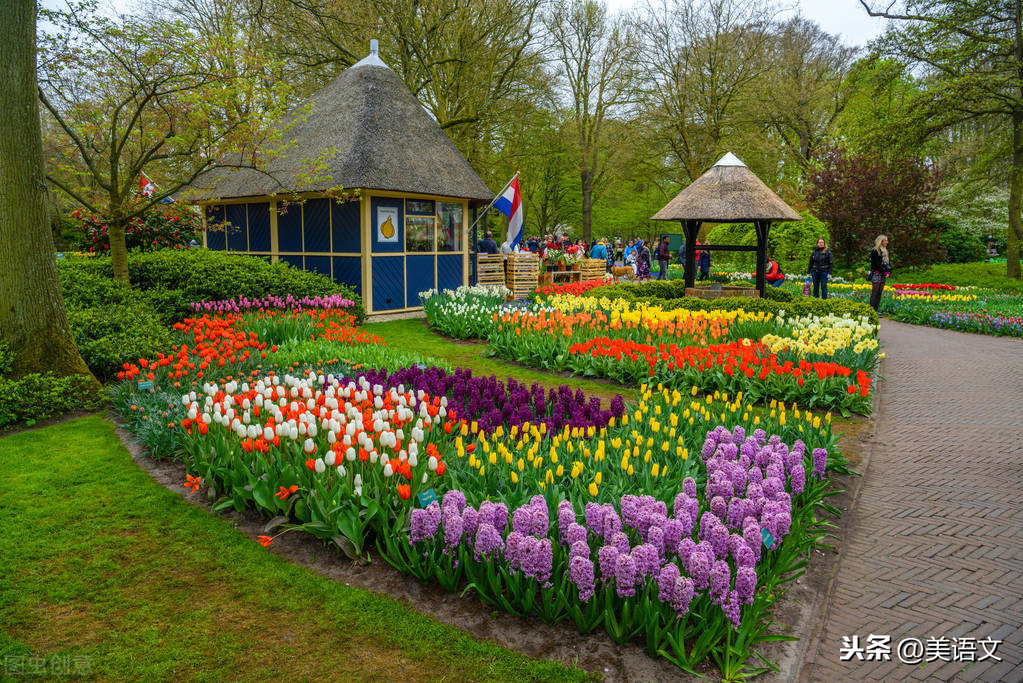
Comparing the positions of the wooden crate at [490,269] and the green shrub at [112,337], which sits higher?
the wooden crate at [490,269]

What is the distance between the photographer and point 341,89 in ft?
57.6

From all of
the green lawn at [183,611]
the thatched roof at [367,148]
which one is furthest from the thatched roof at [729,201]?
the green lawn at [183,611]

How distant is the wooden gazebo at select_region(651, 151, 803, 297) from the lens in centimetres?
1443

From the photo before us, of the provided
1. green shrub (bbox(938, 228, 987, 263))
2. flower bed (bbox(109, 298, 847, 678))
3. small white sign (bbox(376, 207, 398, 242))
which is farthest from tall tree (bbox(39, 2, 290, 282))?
green shrub (bbox(938, 228, 987, 263))

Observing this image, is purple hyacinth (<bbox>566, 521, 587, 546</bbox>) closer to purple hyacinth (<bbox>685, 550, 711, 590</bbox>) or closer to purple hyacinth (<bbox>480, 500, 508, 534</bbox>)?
purple hyacinth (<bbox>480, 500, 508, 534</bbox>)

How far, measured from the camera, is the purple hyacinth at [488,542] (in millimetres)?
3432

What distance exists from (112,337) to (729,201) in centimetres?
1224

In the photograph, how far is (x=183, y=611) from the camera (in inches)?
138

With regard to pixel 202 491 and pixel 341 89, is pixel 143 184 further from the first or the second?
pixel 202 491

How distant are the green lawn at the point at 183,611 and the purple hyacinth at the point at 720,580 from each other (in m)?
0.75

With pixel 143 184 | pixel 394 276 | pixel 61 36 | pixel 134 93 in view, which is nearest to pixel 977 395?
pixel 394 276

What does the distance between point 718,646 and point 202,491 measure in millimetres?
3883

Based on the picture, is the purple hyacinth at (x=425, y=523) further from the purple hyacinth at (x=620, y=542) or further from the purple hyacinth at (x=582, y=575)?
the purple hyacinth at (x=620, y=542)

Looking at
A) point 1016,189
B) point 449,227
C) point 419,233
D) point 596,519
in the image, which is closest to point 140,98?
point 419,233
